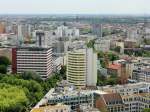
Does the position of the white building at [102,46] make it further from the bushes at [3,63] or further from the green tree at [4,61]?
the bushes at [3,63]

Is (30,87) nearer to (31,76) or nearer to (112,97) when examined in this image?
(31,76)

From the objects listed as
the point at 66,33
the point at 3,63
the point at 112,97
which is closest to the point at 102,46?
the point at 3,63

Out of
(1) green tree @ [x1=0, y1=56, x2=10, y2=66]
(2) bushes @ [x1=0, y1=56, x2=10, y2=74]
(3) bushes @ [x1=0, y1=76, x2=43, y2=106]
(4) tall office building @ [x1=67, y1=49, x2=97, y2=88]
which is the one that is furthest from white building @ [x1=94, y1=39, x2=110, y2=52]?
(3) bushes @ [x1=0, y1=76, x2=43, y2=106]

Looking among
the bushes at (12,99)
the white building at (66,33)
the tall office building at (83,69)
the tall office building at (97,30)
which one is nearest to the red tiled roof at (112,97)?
the bushes at (12,99)

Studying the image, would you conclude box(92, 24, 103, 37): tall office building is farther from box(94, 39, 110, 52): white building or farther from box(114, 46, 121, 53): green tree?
box(114, 46, 121, 53): green tree

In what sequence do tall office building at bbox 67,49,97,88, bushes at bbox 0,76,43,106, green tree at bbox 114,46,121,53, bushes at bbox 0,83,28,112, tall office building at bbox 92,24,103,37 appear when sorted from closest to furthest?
bushes at bbox 0,83,28,112
bushes at bbox 0,76,43,106
tall office building at bbox 67,49,97,88
green tree at bbox 114,46,121,53
tall office building at bbox 92,24,103,37

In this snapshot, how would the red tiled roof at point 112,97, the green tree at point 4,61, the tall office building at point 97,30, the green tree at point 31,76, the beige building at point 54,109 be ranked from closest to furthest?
the beige building at point 54,109 → the red tiled roof at point 112,97 → the green tree at point 31,76 → the green tree at point 4,61 → the tall office building at point 97,30

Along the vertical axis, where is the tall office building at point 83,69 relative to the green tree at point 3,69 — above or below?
above
